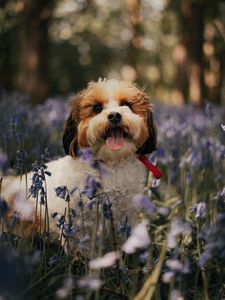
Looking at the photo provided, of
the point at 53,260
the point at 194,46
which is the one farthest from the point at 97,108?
the point at 194,46

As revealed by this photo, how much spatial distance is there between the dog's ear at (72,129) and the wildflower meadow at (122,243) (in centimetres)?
29

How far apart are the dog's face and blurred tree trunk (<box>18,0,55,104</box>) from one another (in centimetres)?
1040

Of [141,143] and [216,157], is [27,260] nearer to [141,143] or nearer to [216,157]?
[141,143]

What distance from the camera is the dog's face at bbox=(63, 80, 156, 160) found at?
12.6 feet

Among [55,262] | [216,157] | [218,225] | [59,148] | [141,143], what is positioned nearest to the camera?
[218,225]

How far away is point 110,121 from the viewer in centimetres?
382

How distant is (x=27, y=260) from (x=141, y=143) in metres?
1.97

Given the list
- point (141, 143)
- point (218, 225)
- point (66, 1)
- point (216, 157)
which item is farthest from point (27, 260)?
point (66, 1)

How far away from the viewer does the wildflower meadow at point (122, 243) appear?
7.18 ft

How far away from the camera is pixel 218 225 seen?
2223mm

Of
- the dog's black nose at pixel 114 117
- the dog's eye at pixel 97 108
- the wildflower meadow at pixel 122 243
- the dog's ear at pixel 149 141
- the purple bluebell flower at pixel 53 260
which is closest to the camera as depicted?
the wildflower meadow at pixel 122 243

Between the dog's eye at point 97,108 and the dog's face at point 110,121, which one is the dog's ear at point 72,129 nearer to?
the dog's face at point 110,121

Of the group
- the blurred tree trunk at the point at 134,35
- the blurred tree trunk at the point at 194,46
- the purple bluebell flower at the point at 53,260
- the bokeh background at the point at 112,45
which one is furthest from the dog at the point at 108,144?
the blurred tree trunk at the point at 134,35

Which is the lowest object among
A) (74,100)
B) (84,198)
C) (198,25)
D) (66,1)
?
(84,198)
